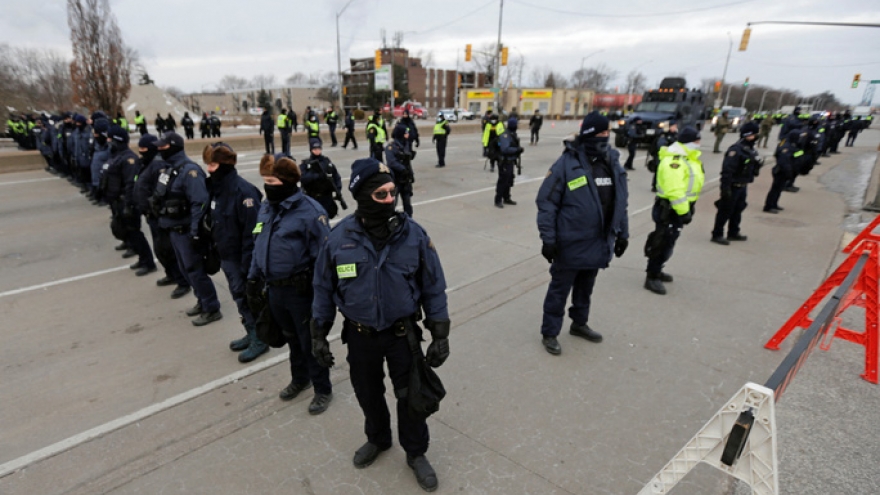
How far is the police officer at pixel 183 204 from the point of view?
4.15m

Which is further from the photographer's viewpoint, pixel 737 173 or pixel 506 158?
pixel 506 158

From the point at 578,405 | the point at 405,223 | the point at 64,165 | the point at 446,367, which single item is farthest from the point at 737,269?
the point at 64,165

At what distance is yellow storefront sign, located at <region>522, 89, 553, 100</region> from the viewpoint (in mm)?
64062

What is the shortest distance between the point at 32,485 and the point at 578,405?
11.9 feet

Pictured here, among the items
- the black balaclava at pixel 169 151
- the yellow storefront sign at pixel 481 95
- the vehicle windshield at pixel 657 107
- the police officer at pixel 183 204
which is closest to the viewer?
the police officer at pixel 183 204

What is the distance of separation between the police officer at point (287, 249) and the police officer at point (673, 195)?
408 cm

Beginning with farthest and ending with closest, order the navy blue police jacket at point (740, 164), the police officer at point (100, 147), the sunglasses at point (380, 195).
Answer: the police officer at point (100, 147)
the navy blue police jacket at point (740, 164)
the sunglasses at point (380, 195)

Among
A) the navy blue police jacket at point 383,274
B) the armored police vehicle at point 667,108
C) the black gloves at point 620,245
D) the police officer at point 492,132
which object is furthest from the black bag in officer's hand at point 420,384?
the armored police vehicle at point 667,108

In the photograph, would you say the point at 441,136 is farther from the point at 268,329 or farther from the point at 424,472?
the point at 424,472

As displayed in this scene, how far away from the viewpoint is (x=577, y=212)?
12.3 feet

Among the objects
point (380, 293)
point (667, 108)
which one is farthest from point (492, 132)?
point (667, 108)

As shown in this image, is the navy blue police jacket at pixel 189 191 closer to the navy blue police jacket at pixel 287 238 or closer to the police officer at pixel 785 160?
the navy blue police jacket at pixel 287 238

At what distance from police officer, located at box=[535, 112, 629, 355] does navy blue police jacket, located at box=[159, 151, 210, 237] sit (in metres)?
3.04

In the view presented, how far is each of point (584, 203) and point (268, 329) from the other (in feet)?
8.90
